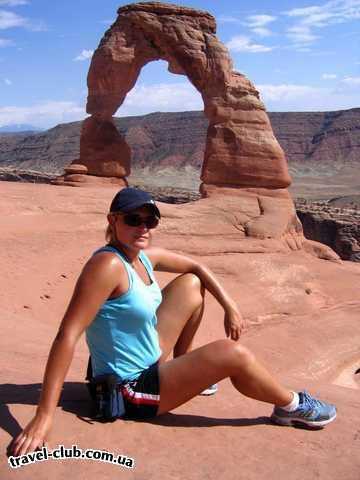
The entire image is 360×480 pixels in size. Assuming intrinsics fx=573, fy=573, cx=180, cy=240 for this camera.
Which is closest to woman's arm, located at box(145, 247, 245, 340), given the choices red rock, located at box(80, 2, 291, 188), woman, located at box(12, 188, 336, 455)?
woman, located at box(12, 188, 336, 455)

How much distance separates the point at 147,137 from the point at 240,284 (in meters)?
71.2

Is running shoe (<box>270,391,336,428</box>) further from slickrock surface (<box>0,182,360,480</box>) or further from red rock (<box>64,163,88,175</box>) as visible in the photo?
red rock (<box>64,163,88,175</box>)

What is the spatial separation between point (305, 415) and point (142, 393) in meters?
0.90

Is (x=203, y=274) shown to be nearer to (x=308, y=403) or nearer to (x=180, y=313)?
(x=180, y=313)

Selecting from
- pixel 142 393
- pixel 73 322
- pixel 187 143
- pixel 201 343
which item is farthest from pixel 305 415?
pixel 187 143

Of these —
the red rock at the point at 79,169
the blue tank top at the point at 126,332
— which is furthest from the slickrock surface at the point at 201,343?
the red rock at the point at 79,169

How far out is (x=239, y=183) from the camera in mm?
13406

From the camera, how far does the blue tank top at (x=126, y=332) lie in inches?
111

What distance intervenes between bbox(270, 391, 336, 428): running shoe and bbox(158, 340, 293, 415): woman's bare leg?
22 centimetres

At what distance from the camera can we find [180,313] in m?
3.42

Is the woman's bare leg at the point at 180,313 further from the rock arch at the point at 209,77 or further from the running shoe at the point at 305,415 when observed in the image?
the rock arch at the point at 209,77

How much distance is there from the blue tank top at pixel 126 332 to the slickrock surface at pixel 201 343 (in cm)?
29

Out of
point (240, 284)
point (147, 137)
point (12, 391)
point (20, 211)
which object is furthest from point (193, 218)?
point (147, 137)

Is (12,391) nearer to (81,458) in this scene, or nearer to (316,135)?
(81,458)
